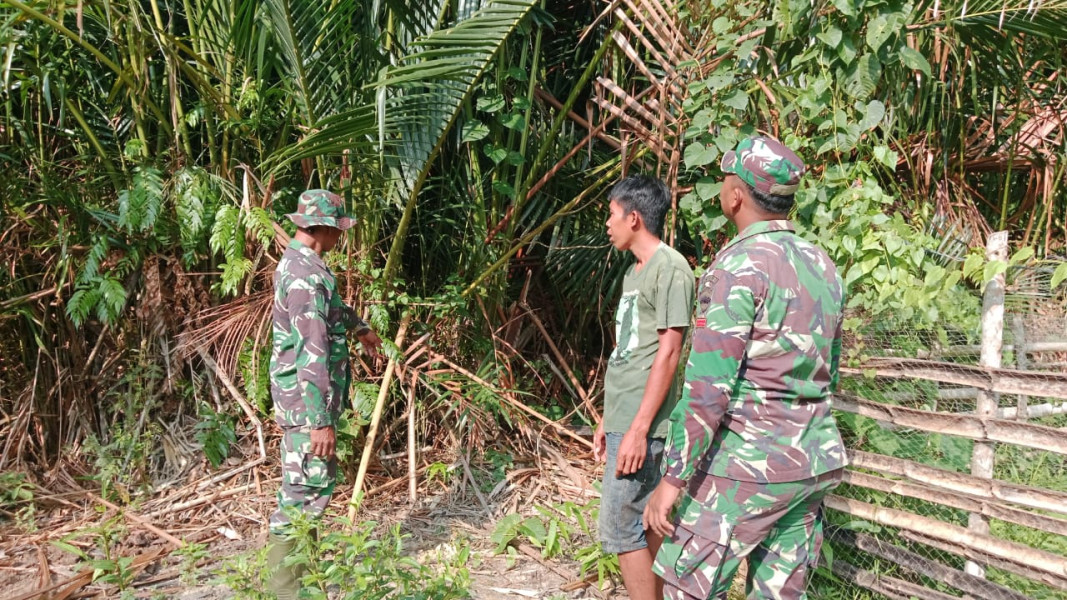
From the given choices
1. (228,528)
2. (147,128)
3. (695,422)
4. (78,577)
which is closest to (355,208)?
(147,128)

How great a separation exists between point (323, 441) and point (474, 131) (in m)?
1.76

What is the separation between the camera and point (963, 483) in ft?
8.55

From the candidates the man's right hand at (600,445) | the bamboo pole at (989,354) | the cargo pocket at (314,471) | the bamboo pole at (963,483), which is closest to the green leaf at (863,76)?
the bamboo pole at (989,354)

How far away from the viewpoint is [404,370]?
409cm

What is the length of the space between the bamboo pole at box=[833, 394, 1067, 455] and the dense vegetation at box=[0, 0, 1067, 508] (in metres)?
0.95

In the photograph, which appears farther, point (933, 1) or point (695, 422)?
point (933, 1)

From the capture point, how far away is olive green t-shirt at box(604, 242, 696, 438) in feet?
7.80

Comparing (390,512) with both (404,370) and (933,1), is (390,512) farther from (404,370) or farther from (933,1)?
(933,1)

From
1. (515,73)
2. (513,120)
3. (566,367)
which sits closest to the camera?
(515,73)

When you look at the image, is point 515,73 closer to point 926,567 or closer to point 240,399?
point 240,399

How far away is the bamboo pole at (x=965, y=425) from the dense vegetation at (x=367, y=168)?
3.13ft

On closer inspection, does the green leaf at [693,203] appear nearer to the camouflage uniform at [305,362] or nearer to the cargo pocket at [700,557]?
the camouflage uniform at [305,362]

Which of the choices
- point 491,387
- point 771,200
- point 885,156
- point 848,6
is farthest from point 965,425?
point 491,387

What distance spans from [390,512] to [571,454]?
3.80 ft
